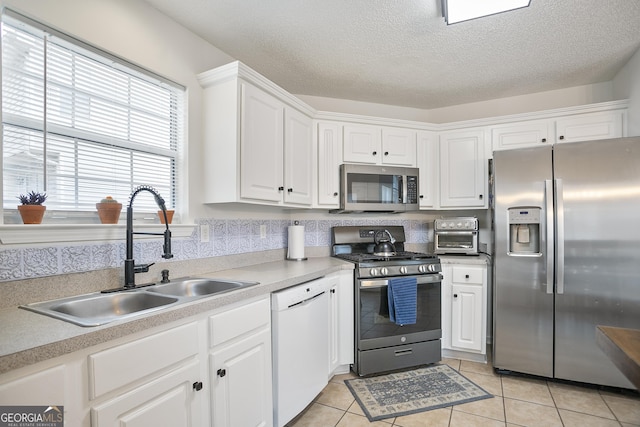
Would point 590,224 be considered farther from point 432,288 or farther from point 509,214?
point 432,288

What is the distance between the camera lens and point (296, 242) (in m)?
2.87

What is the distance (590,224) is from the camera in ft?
7.72

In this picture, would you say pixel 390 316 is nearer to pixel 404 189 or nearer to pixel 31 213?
pixel 404 189

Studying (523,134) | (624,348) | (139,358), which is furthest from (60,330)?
(523,134)

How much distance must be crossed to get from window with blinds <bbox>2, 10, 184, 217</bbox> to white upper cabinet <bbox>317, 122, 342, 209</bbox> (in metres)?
1.29

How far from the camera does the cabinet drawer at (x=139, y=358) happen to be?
1001 millimetres

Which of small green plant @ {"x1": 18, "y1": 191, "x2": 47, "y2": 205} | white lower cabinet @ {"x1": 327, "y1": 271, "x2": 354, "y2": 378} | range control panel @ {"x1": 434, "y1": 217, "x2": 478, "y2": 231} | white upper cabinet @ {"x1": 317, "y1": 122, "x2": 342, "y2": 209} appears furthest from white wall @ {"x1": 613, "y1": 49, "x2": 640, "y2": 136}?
small green plant @ {"x1": 18, "y1": 191, "x2": 47, "y2": 205}

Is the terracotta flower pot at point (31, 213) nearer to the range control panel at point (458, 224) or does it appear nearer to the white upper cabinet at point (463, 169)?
the range control panel at point (458, 224)

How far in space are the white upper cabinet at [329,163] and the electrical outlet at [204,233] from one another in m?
1.08

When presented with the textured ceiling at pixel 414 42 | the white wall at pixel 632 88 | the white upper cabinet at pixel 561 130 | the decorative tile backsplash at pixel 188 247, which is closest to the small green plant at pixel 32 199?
the decorative tile backsplash at pixel 188 247

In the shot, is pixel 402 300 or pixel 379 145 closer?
pixel 402 300

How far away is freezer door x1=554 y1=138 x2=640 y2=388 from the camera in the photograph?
228 cm

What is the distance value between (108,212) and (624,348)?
2166 mm

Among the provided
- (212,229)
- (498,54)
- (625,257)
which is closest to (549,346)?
(625,257)
